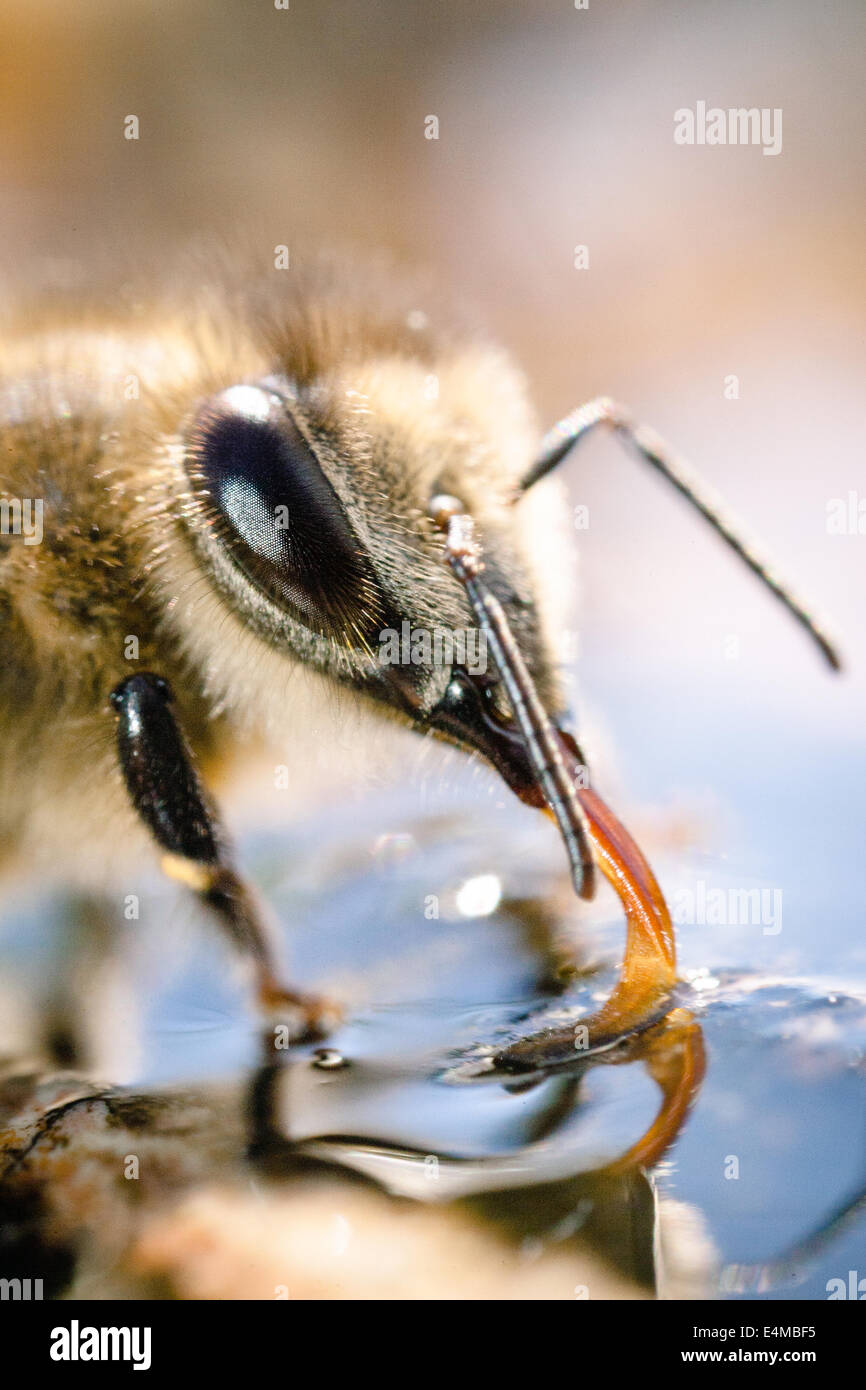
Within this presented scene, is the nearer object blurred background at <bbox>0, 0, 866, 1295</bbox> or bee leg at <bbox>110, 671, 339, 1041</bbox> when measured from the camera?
bee leg at <bbox>110, 671, 339, 1041</bbox>

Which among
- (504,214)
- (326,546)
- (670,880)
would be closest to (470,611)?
(326,546)

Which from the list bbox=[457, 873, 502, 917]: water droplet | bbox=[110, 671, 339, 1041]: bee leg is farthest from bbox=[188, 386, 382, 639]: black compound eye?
bbox=[457, 873, 502, 917]: water droplet

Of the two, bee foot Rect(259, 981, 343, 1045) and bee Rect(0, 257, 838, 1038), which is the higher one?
bee Rect(0, 257, 838, 1038)

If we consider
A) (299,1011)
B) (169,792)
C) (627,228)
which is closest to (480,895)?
(299,1011)

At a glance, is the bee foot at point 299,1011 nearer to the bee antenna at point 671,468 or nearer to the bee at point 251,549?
the bee at point 251,549

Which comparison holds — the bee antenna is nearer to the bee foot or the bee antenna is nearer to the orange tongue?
the orange tongue

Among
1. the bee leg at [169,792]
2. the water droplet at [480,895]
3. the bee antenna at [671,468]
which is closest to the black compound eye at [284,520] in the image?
the bee leg at [169,792]

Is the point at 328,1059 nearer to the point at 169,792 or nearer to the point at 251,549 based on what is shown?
the point at 169,792

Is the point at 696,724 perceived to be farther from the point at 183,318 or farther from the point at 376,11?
the point at 376,11
